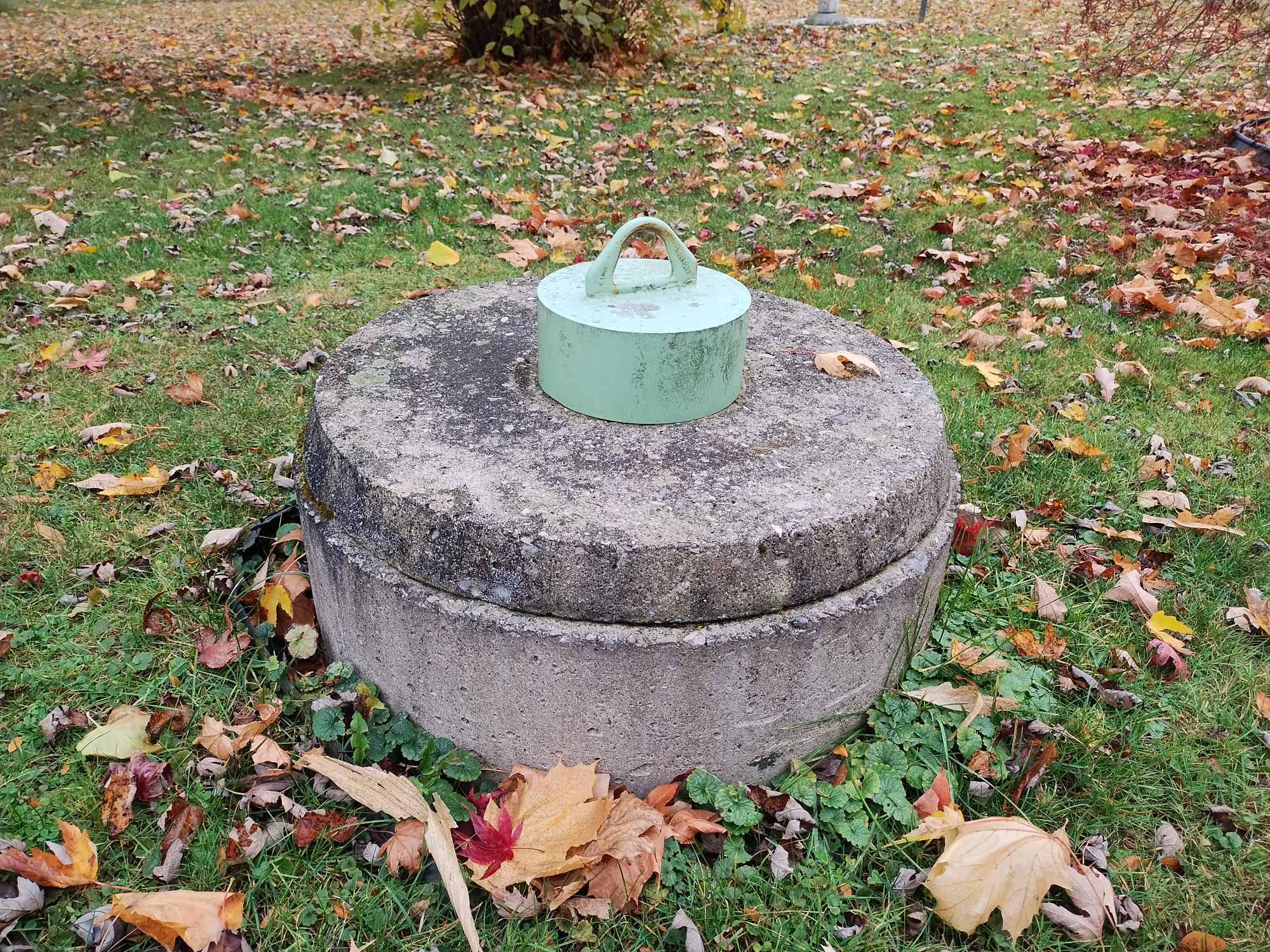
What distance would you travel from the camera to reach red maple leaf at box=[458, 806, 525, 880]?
68.5 inches

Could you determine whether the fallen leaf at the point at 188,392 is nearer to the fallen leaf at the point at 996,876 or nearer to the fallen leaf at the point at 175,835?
the fallen leaf at the point at 175,835

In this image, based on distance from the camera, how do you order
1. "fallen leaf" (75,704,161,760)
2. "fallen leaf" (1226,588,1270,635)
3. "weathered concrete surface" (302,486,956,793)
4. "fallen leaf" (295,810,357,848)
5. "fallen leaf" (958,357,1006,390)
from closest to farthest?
"weathered concrete surface" (302,486,956,793) < "fallen leaf" (295,810,357,848) < "fallen leaf" (75,704,161,760) < "fallen leaf" (1226,588,1270,635) < "fallen leaf" (958,357,1006,390)

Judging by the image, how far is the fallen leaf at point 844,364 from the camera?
7.66 feet

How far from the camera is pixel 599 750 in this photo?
1845mm

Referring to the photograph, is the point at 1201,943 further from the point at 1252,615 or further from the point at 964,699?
the point at 1252,615

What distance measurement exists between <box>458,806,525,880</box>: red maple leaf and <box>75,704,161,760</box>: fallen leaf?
32.2 inches

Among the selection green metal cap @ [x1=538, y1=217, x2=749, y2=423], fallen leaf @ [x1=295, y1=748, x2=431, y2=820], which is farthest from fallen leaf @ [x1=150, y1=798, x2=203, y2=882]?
green metal cap @ [x1=538, y1=217, x2=749, y2=423]

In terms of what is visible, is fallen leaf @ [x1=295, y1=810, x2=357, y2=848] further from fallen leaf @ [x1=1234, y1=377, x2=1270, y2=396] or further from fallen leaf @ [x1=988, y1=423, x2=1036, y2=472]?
fallen leaf @ [x1=1234, y1=377, x2=1270, y2=396]

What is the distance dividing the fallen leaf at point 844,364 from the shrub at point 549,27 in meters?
6.09

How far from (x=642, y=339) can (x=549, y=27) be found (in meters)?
7.07

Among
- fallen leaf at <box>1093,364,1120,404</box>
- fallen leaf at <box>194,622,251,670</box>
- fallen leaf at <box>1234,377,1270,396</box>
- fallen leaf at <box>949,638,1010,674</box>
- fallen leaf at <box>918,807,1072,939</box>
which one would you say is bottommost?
fallen leaf at <box>194,622,251,670</box>

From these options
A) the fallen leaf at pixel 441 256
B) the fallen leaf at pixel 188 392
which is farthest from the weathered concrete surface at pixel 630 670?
the fallen leaf at pixel 441 256

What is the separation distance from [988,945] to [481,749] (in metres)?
1.08

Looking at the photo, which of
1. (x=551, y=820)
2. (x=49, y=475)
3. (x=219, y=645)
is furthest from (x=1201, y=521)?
(x=49, y=475)
